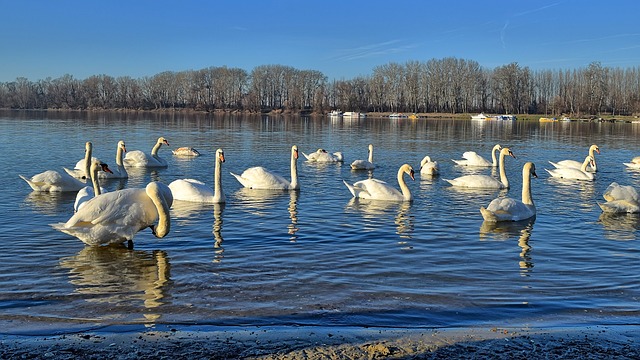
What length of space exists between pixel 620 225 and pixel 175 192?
936 cm

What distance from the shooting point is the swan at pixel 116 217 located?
878 centimetres

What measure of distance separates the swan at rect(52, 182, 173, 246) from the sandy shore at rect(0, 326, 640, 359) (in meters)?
3.13

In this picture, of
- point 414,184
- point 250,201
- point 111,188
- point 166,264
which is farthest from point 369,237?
point 111,188

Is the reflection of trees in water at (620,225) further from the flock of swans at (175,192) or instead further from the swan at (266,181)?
the swan at (266,181)

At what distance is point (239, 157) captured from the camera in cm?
2673

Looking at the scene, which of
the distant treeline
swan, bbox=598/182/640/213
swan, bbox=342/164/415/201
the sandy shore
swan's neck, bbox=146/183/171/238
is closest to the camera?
the sandy shore

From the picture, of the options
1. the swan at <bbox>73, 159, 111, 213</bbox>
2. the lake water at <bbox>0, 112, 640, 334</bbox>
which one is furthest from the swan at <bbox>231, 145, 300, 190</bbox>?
the swan at <bbox>73, 159, 111, 213</bbox>

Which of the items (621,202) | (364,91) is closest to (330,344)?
(621,202)

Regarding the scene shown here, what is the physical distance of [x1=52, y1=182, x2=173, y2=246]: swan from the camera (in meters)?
8.78

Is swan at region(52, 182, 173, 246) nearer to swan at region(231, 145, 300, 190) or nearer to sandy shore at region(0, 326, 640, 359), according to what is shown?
sandy shore at region(0, 326, 640, 359)

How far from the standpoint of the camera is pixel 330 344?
5.54 m

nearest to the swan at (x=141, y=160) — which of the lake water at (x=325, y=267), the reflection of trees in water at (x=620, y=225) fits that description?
the lake water at (x=325, y=267)

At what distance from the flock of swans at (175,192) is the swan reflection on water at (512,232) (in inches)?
4.8

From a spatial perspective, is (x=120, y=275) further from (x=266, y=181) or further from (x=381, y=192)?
(x=266, y=181)
